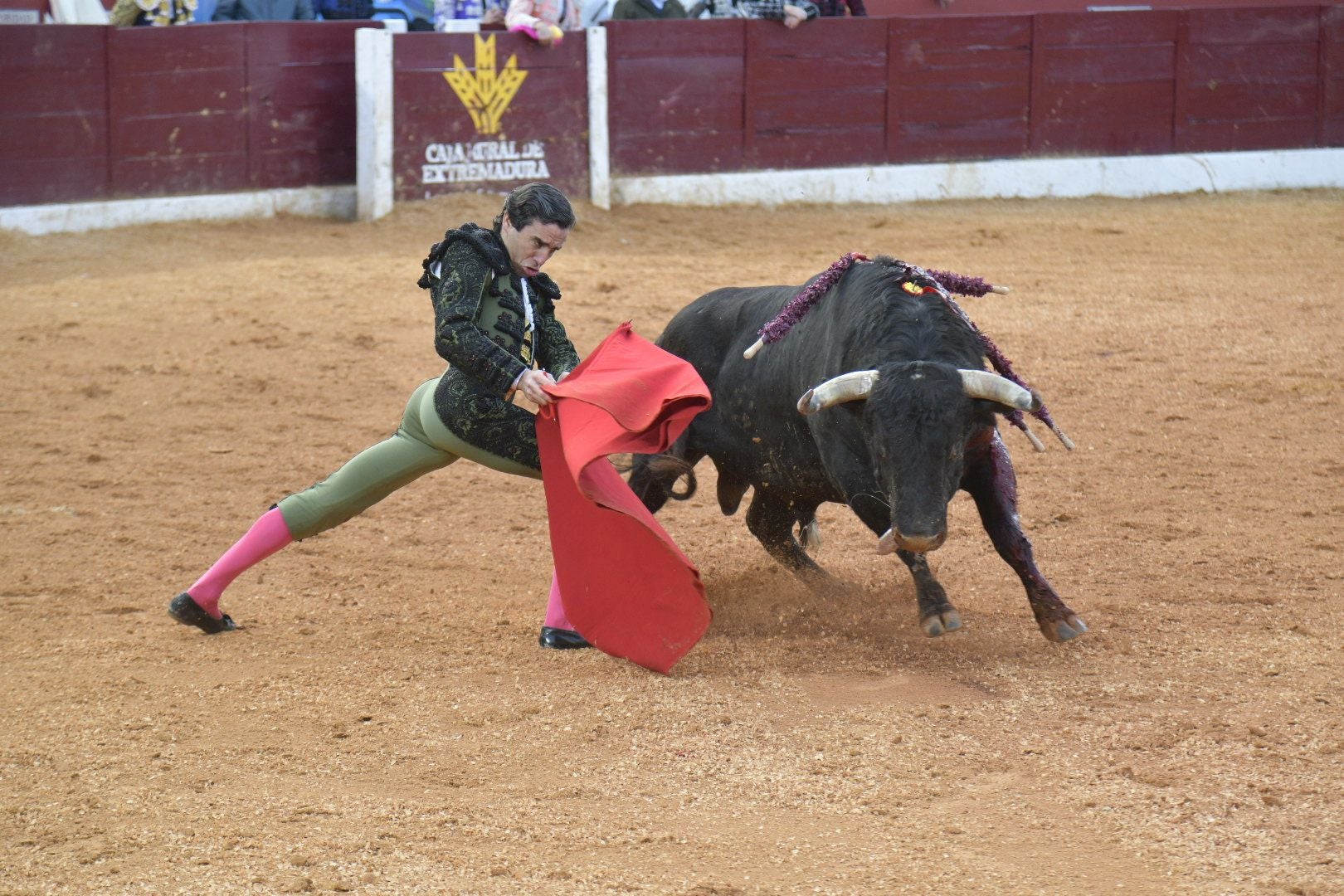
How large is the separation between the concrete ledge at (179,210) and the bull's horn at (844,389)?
736 centimetres

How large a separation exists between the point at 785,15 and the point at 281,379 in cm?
561

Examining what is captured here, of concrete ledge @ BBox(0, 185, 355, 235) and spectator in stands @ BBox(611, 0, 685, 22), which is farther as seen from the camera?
spectator in stands @ BBox(611, 0, 685, 22)

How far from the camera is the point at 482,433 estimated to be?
3928 millimetres

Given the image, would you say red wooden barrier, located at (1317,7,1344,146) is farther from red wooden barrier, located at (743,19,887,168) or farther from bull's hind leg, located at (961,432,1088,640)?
bull's hind leg, located at (961,432,1088,640)

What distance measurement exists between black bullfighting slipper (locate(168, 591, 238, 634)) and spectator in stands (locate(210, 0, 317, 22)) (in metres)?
7.22

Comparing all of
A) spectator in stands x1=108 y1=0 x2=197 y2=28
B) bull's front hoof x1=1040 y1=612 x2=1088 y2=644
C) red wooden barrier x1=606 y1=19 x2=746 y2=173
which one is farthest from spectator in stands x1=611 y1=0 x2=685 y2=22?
bull's front hoof x1=1040 y1=612 x2=1088 y2=644

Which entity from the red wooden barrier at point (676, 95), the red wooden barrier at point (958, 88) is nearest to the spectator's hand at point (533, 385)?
the red wooden barrier at point (676, 95)

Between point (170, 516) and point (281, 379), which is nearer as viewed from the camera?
point (170, 516)

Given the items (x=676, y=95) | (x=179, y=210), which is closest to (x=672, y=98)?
(x=676, y=95)

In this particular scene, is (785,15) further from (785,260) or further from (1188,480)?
(1188,480)

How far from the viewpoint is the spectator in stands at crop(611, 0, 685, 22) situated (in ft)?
37.3

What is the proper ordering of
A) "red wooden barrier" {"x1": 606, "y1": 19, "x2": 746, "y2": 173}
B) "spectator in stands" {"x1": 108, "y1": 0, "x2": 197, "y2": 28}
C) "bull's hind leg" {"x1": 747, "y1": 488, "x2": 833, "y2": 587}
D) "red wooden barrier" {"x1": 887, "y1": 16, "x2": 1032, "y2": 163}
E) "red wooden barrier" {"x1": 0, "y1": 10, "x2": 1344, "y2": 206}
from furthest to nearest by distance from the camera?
1. "red wooden barrier" {"x1": 887, "y1": 16, "x2": 1032, "y2": 163}
2. "red wooden barrier" {"x1": 606, "y1": 19, "x2": 746, "y2": 173}
3. "spectator in stands" {"x1": 108, "y1": 0, "x2": 197, "y2": 28}
4. "red wooden barrier" {"x1": 0, "y1": 10, "x2": 1344, "y2": 206}
5. "bull's hind leg" {"x1": 747, "y1": 488, "x2": 833, "y2": 587}

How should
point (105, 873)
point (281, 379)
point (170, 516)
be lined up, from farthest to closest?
point (281, 379) < point (170, 516) < point (105, 873)

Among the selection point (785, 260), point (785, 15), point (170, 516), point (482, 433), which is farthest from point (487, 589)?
point (785, 15)
